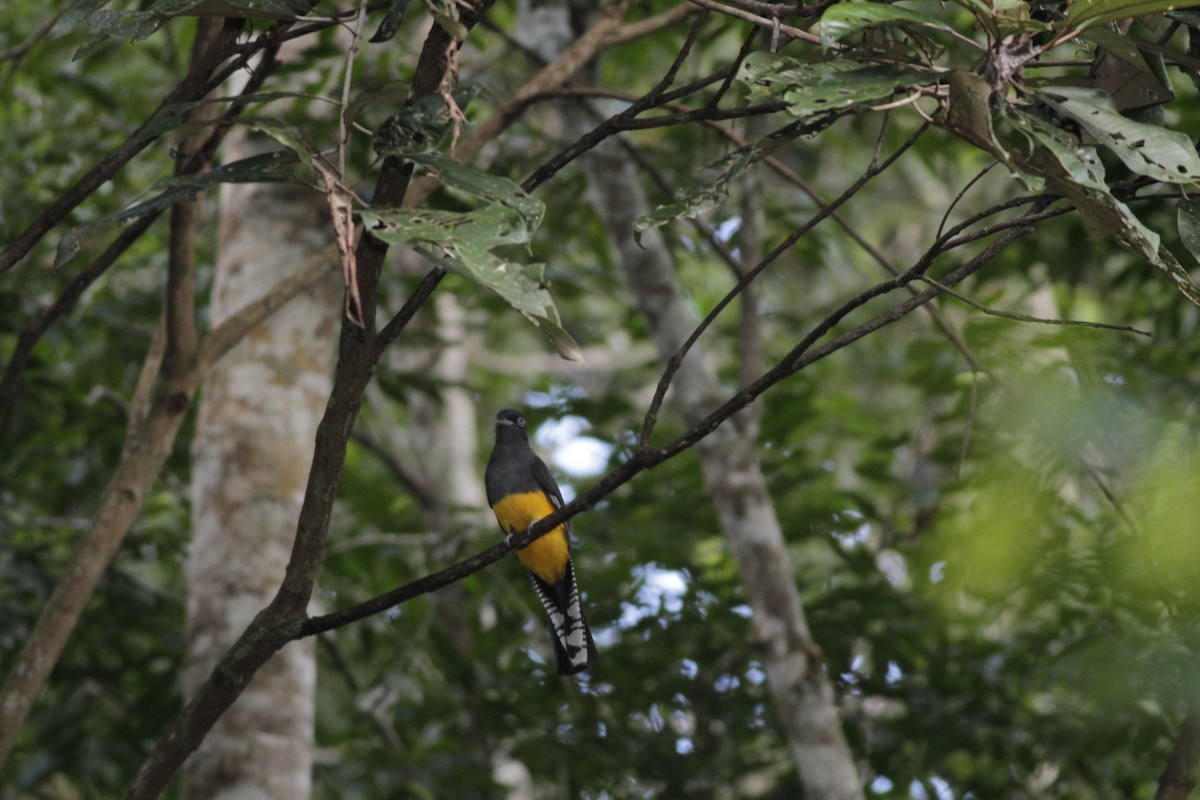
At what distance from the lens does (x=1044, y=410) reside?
132 inches

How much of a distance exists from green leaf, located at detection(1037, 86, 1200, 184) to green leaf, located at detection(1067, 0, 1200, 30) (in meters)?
0.12

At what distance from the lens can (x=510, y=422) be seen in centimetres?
486

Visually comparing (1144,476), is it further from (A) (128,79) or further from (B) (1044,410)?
(A) (128,79)

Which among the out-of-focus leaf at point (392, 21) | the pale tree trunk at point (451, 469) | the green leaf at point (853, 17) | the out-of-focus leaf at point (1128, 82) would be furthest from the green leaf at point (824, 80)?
the pale tree trunk at point (451, 469)

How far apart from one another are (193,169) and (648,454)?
1.64 metres

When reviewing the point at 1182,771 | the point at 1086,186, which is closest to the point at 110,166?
the point at 1086,186

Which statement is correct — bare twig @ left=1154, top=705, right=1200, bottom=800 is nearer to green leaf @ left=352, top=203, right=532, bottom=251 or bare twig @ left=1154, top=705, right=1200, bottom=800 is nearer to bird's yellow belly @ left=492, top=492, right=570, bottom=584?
green leaf @ left=352, top=203, right=532, bottom=251

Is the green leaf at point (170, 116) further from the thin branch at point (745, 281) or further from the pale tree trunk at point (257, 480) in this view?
the pale tree trunk at point (257, 480)

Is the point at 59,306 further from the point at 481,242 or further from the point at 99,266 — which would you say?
the point at 481,242

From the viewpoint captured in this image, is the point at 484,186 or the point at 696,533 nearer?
the point at 484,186

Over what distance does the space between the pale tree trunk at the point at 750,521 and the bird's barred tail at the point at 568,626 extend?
1.89 feet

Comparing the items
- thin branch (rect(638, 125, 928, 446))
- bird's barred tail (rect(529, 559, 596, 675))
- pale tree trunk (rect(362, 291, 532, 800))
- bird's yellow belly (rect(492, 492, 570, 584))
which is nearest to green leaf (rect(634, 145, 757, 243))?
thin branch (rect(638, 125, 928, 446))

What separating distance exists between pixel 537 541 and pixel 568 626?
443 mm

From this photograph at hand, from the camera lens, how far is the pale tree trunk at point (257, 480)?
3.50 m
